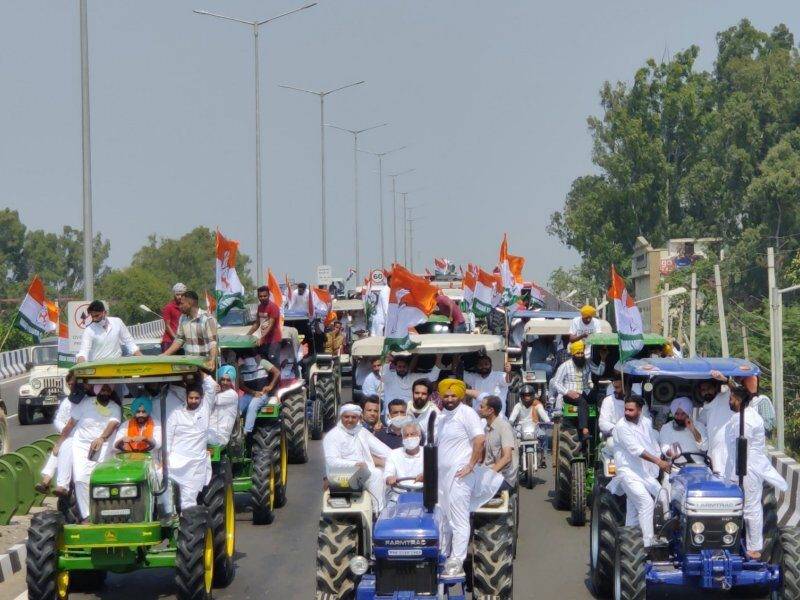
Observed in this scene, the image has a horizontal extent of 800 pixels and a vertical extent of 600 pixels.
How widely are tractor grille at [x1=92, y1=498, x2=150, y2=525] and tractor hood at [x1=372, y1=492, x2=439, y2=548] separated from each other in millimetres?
2885

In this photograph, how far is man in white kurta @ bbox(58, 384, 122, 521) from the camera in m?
13.2

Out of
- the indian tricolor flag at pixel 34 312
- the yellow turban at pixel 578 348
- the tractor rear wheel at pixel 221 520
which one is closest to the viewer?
the tractor rear wheel at pixel 221 520

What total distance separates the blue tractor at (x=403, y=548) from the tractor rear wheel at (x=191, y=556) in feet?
5.72

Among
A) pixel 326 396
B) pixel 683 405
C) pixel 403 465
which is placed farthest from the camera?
pixel 326 396

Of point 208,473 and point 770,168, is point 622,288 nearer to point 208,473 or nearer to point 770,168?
point 208,473

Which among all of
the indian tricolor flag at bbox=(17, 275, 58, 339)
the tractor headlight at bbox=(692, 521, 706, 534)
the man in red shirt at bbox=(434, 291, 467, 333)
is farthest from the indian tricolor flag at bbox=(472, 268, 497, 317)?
the tractor headlight at bbox=(692, 521, 706, 534)

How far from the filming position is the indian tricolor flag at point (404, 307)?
17609 millimetres

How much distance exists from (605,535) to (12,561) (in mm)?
6298

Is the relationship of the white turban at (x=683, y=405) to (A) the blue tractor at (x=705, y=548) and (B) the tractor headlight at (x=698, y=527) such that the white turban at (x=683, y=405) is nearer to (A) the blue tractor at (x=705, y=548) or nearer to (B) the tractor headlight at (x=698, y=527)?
(A) the blue tractor at (x=705, y=548)

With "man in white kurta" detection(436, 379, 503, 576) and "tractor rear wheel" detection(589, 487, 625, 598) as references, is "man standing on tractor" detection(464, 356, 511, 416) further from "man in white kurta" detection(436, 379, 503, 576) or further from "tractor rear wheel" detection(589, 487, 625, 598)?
"man in white kurta" detection(436, 379, 503, 576)

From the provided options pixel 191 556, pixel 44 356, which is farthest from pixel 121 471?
pixel 44 356

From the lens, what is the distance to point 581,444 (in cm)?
1805

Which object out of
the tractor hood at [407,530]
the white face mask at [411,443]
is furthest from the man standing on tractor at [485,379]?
the tractor hood at [407,530]

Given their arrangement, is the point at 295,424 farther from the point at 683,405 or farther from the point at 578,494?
the point at 683,405
